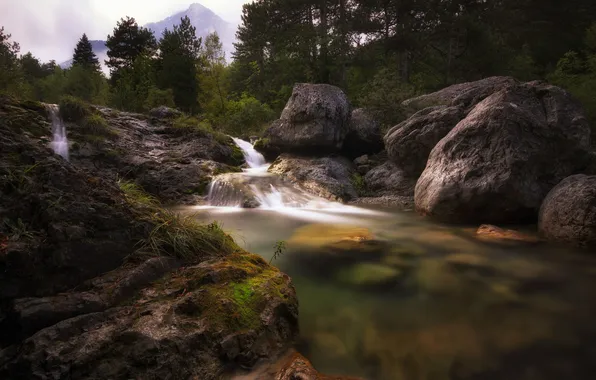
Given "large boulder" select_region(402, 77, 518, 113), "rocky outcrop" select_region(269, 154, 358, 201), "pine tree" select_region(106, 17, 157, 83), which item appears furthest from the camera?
"pine tree" select_region(106, 17, 157, 83)

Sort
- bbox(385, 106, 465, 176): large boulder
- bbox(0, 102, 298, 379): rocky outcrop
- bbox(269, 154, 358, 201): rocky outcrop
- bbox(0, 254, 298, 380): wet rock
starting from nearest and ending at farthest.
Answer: bbox(0, 254, 298, 380): wet rock, bbox(0, 102, 298, 379): rocky outcrop, bbox(385, 106, 465, 176): large boulder, bbox(269, 154, 358, 201): rocky outcrop

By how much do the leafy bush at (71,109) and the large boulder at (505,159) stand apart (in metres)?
11.8

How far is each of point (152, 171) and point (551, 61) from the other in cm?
2594

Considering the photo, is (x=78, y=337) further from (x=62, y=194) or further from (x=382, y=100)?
(x=382, y=100)

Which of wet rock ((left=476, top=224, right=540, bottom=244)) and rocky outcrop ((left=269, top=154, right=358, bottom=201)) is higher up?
rocky outcrop ((left=269, top=154, right=358, bottom=201))

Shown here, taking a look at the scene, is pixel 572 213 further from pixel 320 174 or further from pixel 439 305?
pixel 320 174

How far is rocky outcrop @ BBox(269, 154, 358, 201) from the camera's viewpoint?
12016 millimetres

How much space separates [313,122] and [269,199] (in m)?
4.63

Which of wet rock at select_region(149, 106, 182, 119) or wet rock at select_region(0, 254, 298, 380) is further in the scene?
wet rock at select_region(149, 106, 182, 119)

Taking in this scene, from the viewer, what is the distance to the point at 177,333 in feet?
8.31

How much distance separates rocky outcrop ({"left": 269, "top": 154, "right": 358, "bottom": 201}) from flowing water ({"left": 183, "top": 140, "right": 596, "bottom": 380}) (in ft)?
13.8

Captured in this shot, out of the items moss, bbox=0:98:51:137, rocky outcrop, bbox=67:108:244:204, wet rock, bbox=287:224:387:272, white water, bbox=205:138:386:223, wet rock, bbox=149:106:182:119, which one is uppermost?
wet rock, bbox=149:106:182:119

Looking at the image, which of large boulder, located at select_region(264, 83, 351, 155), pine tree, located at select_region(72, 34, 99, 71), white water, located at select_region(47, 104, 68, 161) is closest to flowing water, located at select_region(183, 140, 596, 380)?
large boulder, located at select_region(264, 83, 351, 155)

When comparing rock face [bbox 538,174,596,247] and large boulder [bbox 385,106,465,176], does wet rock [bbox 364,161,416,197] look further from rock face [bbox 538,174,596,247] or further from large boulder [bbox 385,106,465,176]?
rock face [bbox 538,174,596,247]
